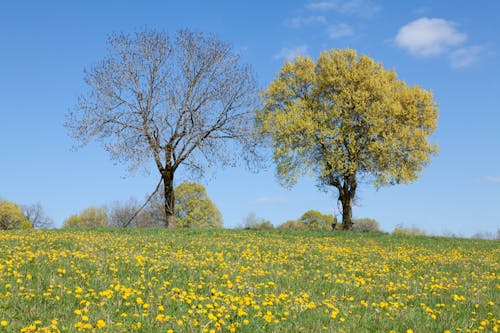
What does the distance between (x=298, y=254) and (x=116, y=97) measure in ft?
62.4

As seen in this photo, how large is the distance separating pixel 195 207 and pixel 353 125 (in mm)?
30913

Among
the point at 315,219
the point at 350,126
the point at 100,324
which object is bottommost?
the point at 100,324

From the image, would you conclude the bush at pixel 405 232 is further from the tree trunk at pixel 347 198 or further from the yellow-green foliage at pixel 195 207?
the yellow-green foliage at pixel 195 207

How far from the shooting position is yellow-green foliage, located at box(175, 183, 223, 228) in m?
57.8

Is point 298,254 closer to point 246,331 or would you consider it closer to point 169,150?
point 246,331

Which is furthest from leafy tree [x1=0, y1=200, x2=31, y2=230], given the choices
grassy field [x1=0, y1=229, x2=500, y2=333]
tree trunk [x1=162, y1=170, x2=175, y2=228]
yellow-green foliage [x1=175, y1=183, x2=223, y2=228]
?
grassy field [x1=0, y1=229, x2=500, y2=333]

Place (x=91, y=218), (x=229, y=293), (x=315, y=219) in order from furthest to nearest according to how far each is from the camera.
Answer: (x=91, y=218) < (x=315, y=219) < (x=229, y=293)

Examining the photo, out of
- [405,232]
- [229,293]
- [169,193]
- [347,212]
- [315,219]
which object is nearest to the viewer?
[229,293]

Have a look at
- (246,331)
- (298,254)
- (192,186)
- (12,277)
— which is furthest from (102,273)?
(192,186)

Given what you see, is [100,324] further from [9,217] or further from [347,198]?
[9,217]

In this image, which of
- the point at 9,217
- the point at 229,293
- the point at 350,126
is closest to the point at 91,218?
the point at 9,217

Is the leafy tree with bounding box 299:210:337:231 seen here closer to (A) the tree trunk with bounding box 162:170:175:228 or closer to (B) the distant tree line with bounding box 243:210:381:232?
(B) the distant tree line with bounding box 243:210:381:232

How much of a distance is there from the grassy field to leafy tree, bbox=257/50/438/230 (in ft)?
57.9

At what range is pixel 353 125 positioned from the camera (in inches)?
1297
